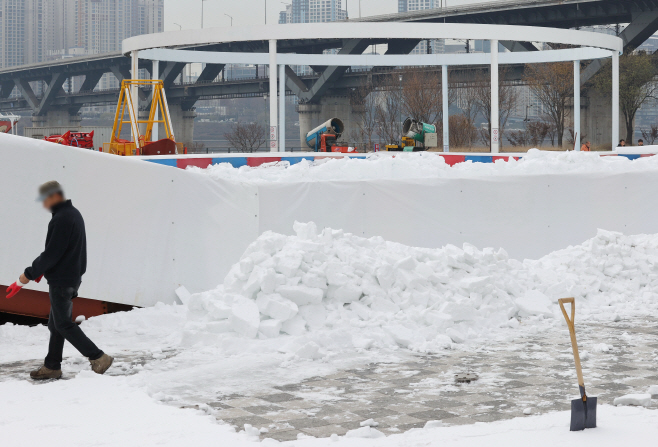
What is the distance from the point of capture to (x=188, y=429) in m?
5.42

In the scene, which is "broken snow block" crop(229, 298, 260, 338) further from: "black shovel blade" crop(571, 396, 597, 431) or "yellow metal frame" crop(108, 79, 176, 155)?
"yellow metal frame" crop(108, 79, 176, 155)

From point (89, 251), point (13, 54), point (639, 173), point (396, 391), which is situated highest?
point (13, 54)

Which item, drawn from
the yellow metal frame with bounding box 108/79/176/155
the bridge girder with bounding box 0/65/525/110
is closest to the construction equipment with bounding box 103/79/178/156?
the yellow metal frame with bounding box 108/79/176/155

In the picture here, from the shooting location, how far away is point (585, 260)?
433 inches

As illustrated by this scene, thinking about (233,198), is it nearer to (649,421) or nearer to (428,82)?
(649,421)

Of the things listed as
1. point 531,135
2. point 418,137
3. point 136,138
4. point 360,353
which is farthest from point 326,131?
point 531,135

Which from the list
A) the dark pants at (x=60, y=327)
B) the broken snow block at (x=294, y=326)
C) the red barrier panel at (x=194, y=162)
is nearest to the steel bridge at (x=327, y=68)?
the red barrier panel at (x=194, y=162)

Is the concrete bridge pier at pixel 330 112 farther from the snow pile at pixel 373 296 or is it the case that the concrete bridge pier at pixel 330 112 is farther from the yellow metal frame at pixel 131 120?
the snow pile at pixel 373 296

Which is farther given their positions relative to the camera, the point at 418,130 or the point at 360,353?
the point at 418,130

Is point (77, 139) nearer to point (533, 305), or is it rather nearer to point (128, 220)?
point (128, 220)

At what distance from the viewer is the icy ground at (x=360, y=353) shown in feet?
18.1

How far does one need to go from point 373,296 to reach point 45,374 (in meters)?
3.71

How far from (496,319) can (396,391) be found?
3.01m

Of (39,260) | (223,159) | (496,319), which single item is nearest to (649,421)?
(496,319)
